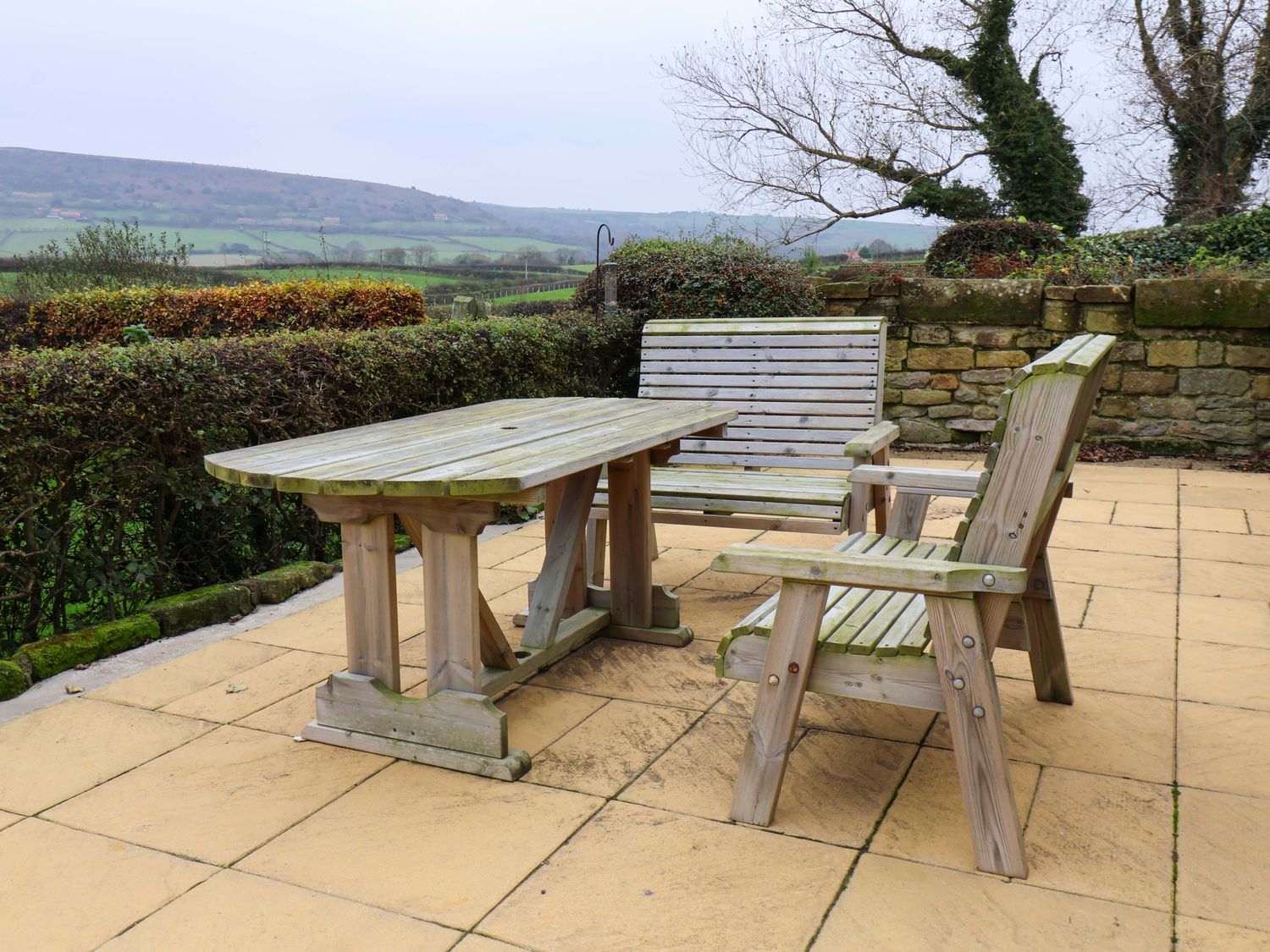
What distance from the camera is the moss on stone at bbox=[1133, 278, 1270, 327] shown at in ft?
19.4

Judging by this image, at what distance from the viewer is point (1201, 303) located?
6000 mm

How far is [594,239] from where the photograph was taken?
6.80 meters

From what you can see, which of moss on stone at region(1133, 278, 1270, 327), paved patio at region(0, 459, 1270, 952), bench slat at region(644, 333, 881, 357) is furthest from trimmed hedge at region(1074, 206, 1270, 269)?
paved patio at region(0, 459, 1270, 952)

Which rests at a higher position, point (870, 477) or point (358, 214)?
point (358, 214)

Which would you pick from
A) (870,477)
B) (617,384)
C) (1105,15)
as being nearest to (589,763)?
(870,477)

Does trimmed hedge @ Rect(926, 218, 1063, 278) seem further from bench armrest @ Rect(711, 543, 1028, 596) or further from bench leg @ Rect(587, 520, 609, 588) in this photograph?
bench armrest @ Rect(711, 543, 1028, 596)

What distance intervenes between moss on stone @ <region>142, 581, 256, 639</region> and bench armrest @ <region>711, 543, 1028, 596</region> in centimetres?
206

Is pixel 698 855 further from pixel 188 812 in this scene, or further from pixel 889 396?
pixel 889 396

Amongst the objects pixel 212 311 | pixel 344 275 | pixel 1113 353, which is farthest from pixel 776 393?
pixel 212 311

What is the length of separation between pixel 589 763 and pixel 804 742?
52 centimetres

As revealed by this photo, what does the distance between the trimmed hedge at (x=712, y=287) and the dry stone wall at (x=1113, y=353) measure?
0.35 m

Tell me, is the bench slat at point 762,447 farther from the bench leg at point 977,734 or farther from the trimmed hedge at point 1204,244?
the trimmed hedge at point 1204,244

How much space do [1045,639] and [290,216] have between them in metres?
25.0

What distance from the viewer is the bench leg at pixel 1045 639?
238 cm
